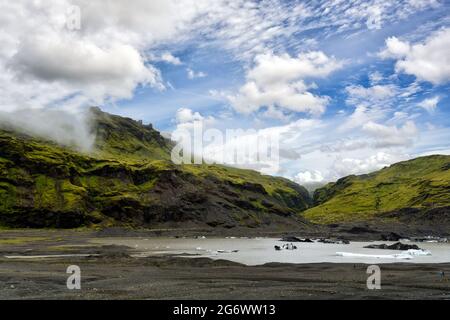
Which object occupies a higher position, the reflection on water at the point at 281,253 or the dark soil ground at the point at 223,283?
the dark soil ground at the point at 223,283

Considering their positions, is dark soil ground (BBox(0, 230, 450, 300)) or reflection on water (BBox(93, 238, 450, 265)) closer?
dark soil ground (BBox(0, 230, 450, 300))

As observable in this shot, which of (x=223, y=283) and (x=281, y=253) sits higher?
(x=223, y=283)

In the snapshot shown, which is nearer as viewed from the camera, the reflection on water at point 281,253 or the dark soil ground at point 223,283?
the dark soil ground at point 223,283

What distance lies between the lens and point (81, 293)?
127ft

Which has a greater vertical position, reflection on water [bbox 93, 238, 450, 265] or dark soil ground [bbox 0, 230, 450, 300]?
dark soil ground [bbox 0, 230, 450, 300]

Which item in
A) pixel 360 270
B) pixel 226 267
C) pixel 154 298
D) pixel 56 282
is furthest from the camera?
pixel 226 267

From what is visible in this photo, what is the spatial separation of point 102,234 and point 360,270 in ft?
499

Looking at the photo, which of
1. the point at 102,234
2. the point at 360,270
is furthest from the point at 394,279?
the point at 102,234

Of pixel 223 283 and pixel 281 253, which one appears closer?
pixel 223 283
